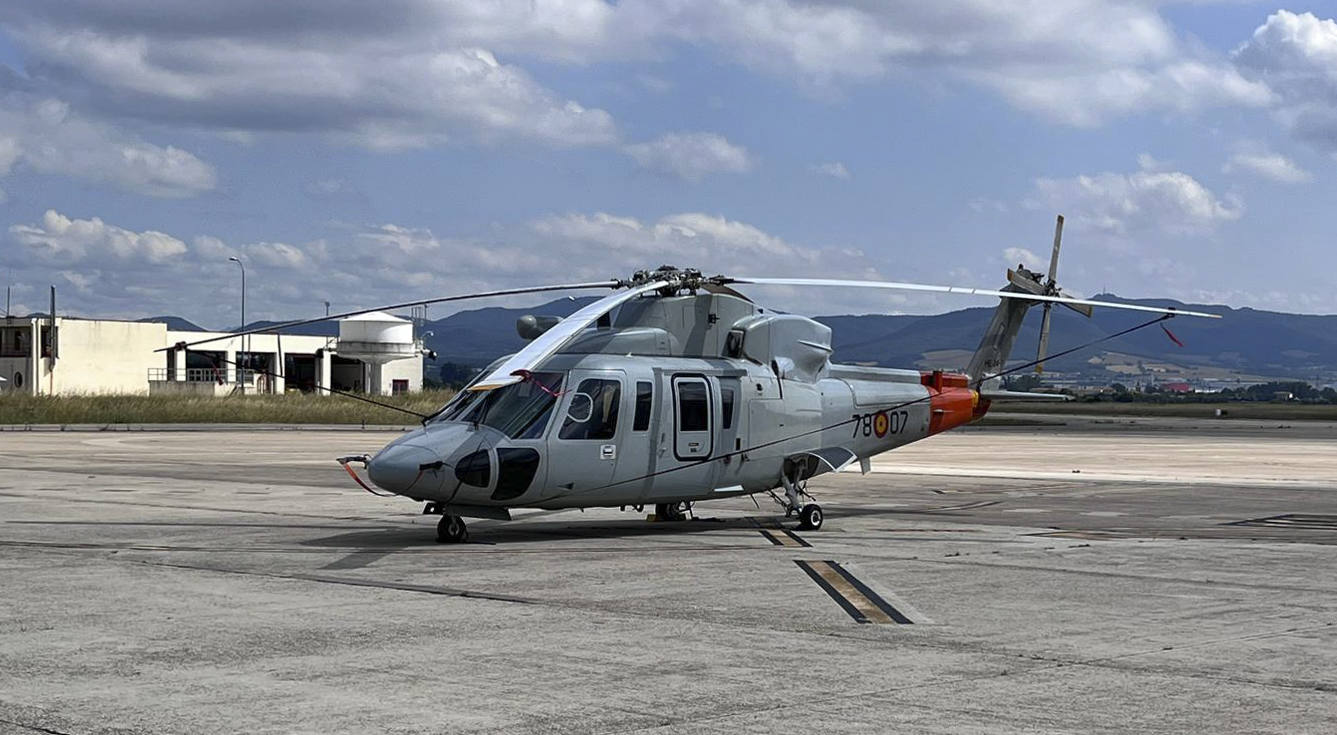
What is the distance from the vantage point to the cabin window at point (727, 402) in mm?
20672

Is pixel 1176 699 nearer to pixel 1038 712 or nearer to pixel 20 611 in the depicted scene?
pixel 1038 712

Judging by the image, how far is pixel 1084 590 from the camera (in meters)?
14.6

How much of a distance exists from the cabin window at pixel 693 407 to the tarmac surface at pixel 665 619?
1.53 m

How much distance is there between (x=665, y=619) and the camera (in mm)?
12562

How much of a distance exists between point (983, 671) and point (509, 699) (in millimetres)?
3297

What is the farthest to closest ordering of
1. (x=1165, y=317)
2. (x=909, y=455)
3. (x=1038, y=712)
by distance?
1. (x=909, y=455)
2. (x=1165, y=317)
3. (x=1038, y=712)

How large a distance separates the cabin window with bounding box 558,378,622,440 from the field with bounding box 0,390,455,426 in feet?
186

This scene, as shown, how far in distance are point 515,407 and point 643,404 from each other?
187cm

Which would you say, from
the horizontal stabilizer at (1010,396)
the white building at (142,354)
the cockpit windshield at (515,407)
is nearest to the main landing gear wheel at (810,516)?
Result: the cockpit windshield at (515,407)

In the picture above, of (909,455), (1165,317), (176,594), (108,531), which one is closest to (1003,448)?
(909,455)

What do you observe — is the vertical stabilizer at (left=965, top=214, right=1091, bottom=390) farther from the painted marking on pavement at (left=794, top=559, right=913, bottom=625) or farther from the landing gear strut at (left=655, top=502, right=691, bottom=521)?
the painted marking on pavement at (left=794, top=559, right=913, bottom=625)

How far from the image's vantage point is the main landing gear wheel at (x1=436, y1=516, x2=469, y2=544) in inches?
737

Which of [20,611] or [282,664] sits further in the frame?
[20,611]

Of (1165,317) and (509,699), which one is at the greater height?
(1165,317)
